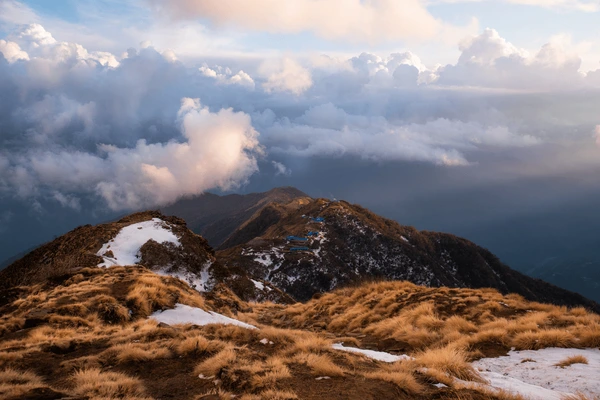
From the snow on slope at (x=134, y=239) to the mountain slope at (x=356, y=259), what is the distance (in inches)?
2594

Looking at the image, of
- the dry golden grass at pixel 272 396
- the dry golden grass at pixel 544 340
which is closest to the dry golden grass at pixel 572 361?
the dry golden grass at pixel 544 340

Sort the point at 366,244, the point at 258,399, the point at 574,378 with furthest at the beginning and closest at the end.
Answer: the point at 366,244
the point at 574,378
the point at 258,399

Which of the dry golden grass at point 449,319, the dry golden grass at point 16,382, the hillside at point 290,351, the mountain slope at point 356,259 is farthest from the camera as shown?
the mountain slope at point 356,259

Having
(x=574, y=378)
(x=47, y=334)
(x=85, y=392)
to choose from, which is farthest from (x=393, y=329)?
(x=47, y=334)

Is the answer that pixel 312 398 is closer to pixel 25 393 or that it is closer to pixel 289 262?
pixel 25 393

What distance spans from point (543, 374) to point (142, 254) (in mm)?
35467

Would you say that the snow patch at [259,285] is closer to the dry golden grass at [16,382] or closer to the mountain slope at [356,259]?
the dry golden grass at [16,382]

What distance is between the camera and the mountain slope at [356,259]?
408ft

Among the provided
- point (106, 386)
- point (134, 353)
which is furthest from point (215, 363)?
point (134, 353)

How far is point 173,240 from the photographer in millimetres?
40906

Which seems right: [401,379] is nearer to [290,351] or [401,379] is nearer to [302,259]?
[290,351]

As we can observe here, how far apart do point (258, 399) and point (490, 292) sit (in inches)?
659

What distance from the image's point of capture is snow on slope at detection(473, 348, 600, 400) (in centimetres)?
715

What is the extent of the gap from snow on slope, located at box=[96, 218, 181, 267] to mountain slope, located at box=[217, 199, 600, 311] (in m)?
65.9
